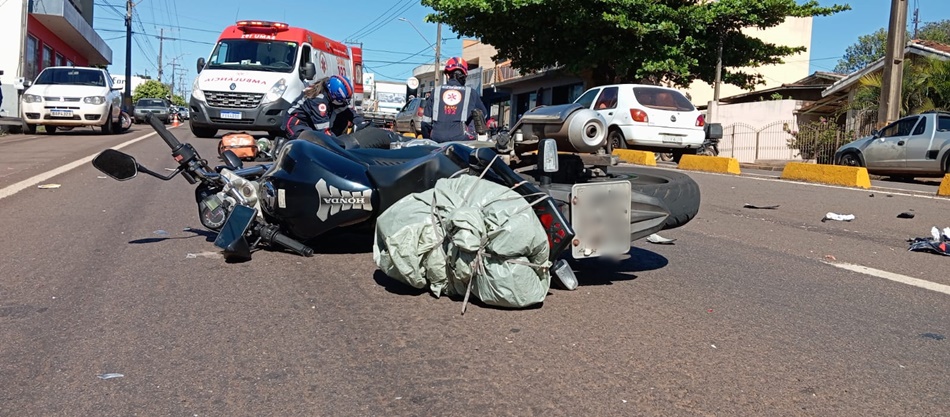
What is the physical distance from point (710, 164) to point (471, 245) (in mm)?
11476

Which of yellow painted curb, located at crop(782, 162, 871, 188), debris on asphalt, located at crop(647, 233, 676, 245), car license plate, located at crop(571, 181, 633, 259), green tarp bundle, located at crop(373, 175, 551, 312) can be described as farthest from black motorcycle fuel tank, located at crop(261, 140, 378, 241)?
yellow painted curb, located at crop(782, 162, 871, 188)

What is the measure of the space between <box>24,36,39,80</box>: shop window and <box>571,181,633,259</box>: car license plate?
35232 mm

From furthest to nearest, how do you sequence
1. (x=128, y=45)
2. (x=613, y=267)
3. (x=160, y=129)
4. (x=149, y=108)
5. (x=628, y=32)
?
(x=128, y=45) < (x=149, y=108) < (x=628, y=32) < (x=160, y=129) < (x=613, y=267)

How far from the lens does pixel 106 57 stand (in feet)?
183

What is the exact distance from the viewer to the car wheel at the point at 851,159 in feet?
53.6

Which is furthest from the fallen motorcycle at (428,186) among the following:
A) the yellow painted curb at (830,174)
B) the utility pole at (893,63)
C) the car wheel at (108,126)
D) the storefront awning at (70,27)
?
the storefront awning at (70,27)

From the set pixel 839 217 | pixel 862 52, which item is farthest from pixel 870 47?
pixel 839 217

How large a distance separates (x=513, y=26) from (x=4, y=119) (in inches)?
647

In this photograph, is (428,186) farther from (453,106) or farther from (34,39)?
(34,39)

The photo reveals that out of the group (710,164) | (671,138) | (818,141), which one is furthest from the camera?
(818,141)

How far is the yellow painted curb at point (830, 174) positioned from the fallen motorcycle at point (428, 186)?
7.21 metres

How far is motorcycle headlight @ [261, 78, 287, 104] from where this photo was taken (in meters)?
17.2

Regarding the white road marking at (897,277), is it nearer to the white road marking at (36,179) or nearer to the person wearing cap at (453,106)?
the person wearing cap at (453,106)

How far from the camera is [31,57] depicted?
118ft
